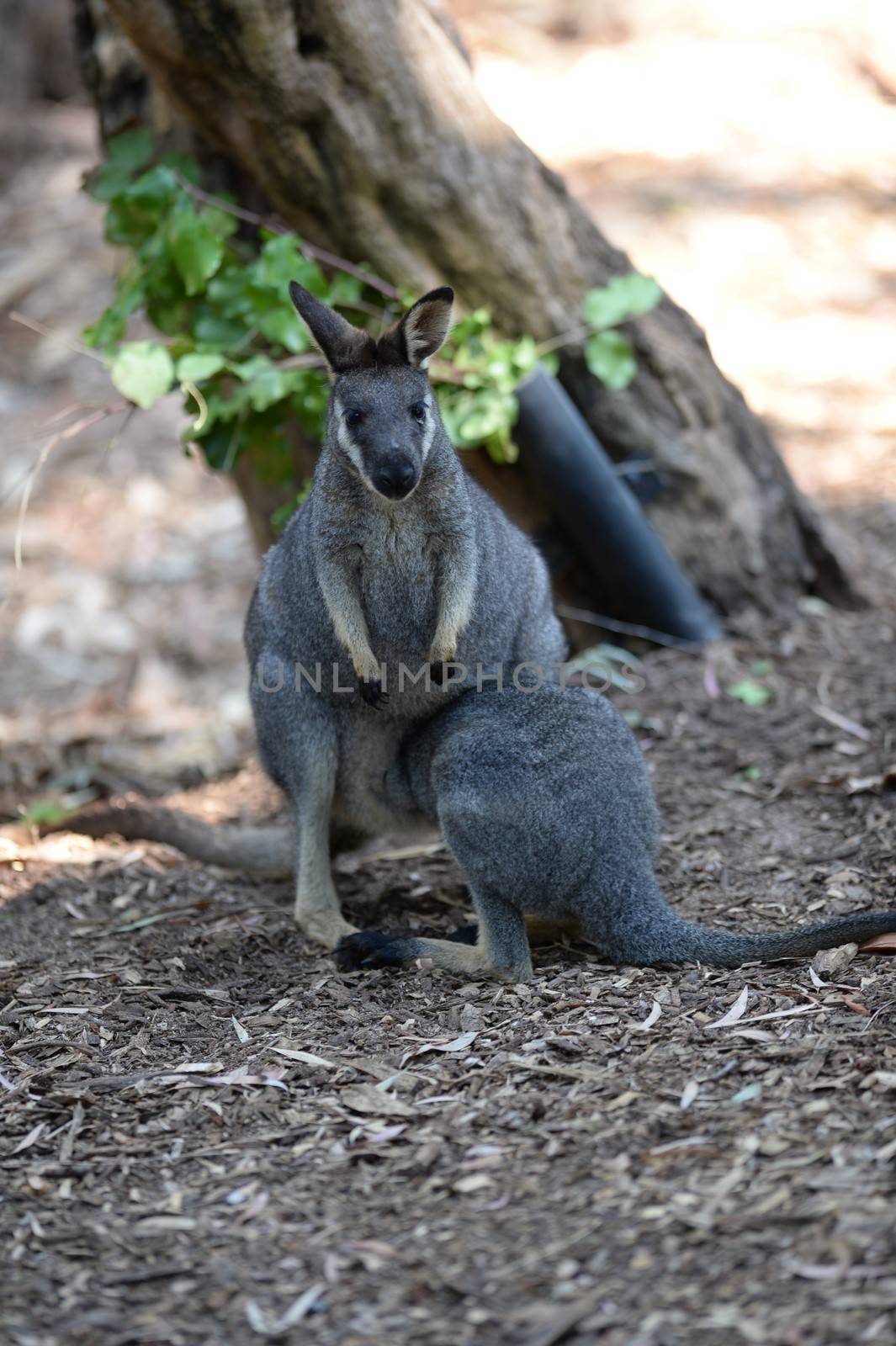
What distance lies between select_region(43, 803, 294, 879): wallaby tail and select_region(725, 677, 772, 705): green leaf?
2.22 metres

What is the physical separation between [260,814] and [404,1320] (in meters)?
4.01

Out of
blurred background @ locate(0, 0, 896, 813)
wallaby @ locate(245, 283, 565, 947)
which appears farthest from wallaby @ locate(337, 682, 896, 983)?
blurred background @ locate(0, 0, 896, 813)

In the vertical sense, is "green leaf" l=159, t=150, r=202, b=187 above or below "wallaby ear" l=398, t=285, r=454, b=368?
above

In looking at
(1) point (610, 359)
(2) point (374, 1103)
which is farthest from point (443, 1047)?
(1) point (610, 359)

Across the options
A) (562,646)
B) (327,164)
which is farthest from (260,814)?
(327,164)

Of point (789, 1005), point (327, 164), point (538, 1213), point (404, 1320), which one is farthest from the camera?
point (327, 164)

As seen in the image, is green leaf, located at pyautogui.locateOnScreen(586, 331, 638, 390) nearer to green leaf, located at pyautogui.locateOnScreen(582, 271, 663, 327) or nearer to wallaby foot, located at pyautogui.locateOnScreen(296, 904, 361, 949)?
green leaf, located at pyautogui.locateOnScreen(582, 271, 663, 327)

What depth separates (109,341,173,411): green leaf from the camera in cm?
576

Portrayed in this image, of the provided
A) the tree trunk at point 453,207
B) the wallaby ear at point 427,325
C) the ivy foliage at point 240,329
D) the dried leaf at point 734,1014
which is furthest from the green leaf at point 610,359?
the dried leaf at point 734,1014

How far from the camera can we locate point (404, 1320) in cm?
280

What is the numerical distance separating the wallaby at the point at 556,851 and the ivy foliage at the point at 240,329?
207 cm

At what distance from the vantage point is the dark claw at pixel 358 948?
4.71 meters

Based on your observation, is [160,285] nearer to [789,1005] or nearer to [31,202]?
[789,1005]

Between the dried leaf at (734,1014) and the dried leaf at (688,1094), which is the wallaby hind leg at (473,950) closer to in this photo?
the dried leaf at (734,1014)
